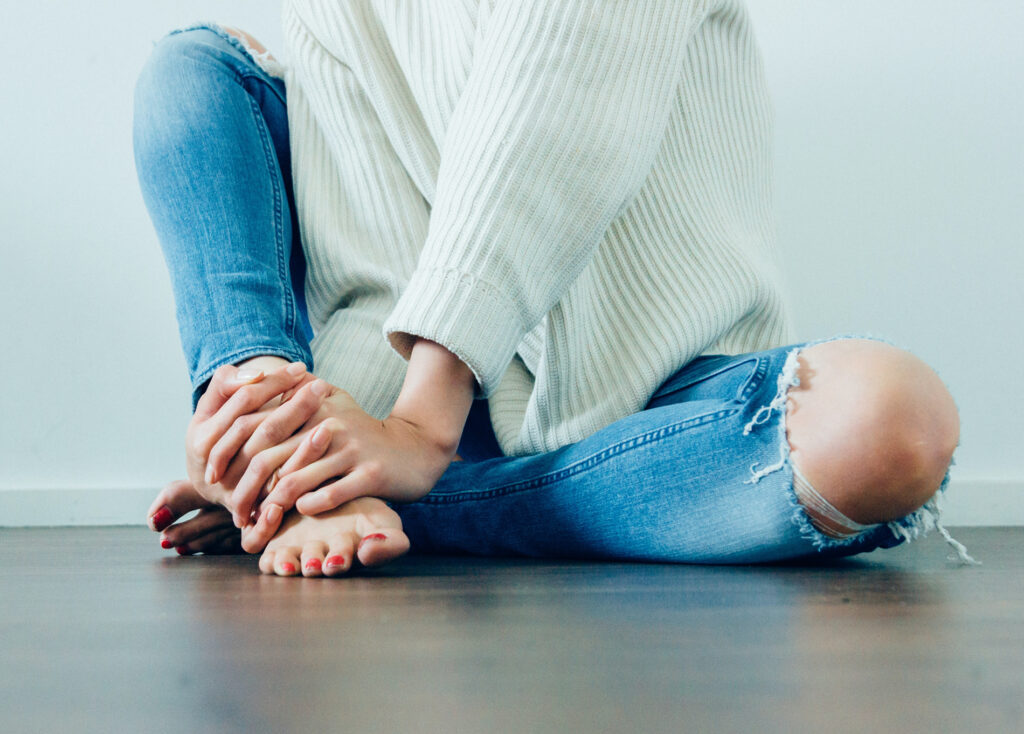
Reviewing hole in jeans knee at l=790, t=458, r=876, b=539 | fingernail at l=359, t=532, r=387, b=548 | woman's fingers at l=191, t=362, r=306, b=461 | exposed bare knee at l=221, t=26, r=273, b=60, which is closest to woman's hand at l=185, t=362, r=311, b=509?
woman's fingers at l=191, t=362, r=306, b=461

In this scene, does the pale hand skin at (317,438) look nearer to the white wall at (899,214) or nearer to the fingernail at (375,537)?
the fingernail at (375,537)

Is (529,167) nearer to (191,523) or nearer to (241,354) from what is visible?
(241,354)

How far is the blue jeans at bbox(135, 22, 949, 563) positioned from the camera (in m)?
0.64

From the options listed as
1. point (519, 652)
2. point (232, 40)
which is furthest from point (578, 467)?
point (232, 40)

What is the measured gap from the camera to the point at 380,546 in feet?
1.90

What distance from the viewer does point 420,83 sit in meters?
0.87

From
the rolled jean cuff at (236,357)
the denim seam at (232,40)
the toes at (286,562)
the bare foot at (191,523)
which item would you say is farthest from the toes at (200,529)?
the denim seam at (232,40)

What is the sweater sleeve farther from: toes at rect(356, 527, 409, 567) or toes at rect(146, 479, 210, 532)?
toes at rect(146, 479, 210, 532)

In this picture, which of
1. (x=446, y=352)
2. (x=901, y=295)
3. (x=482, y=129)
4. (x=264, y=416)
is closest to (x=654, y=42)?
(x=482, y=129)

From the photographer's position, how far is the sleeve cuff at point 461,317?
62 cm

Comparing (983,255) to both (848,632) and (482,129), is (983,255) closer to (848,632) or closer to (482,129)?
(482,129)

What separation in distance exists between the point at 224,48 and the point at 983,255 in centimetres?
121

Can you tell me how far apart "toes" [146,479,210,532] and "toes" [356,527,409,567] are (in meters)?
0.30

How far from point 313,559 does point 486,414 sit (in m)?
0.39
